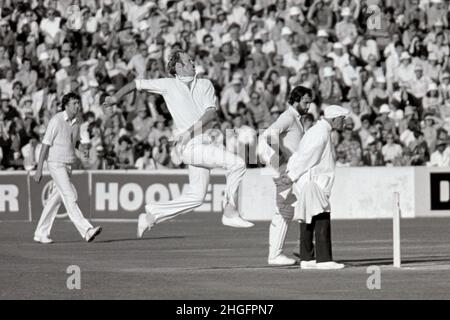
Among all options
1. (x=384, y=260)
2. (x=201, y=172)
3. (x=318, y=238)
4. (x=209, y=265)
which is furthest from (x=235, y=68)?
(x=318, y=238)

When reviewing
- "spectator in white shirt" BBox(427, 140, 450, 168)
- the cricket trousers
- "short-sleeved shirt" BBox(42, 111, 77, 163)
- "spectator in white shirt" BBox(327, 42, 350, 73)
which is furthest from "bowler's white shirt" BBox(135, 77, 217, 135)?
"spectator in white shirt" BBox(327, 42, 350, 73)

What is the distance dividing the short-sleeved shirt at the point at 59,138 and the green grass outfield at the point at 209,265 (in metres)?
1.35

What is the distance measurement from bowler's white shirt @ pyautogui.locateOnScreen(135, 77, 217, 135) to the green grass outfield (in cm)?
182

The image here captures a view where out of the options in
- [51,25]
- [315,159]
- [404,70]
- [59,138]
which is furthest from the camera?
[51,25]

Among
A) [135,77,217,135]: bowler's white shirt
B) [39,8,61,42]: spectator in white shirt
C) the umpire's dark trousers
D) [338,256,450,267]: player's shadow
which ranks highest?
[39,8,61,42]: spectator in white shirt

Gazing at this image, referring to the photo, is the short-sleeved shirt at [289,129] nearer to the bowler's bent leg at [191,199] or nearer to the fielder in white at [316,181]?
the fielder in white at [316,181]

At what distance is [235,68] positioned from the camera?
32656mm

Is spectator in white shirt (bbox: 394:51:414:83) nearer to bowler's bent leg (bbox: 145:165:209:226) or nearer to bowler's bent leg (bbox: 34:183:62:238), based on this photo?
bowler's bent leg (bbox: 34:183:62:238)

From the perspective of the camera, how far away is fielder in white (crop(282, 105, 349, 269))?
16.5 meters

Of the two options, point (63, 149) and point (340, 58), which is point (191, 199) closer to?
point (63, 149)

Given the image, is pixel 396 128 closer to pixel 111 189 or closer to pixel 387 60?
pixel 387 60

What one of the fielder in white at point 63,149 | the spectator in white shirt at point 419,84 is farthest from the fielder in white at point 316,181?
the spectator in white shirt at point 419,84

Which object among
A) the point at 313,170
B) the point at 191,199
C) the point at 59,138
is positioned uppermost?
the point at 59,138

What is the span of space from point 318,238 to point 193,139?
1879 mm
